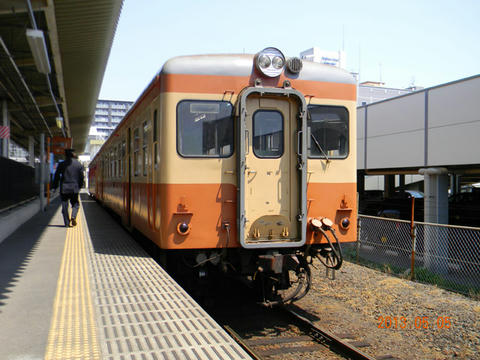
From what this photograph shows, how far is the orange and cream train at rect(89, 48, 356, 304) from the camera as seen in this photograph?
5.40 metres

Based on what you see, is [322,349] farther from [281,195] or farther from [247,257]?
[281,195]

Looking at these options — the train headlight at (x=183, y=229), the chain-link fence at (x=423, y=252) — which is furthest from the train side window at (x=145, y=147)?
the chain-link fence at (x=423, y=252)

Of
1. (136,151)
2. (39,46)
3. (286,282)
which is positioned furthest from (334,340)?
(39,46)

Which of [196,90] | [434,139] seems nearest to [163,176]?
[196,90]

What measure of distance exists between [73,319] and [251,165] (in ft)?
8.57

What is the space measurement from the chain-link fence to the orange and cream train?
154 inches

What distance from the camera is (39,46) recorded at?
27.8 feet

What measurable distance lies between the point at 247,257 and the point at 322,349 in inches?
52.8

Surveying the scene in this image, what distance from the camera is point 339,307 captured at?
22.8ft

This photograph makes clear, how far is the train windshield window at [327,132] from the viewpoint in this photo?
230 inches

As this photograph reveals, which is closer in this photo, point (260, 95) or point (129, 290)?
point (129, 290)

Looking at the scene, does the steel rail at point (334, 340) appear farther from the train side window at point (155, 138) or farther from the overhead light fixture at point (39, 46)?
the overhead light fixture at point (39, 46)

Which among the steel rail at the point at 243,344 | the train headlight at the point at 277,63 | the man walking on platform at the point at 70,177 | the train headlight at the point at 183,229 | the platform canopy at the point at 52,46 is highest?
the platform canopy at the point at 52,46

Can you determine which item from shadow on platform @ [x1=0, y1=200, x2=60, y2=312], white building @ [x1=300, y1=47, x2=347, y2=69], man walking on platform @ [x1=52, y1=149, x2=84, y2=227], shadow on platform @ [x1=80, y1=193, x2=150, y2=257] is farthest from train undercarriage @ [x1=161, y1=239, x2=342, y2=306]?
white building @ [x1=300, y1=47, x2=347, y2=69]
